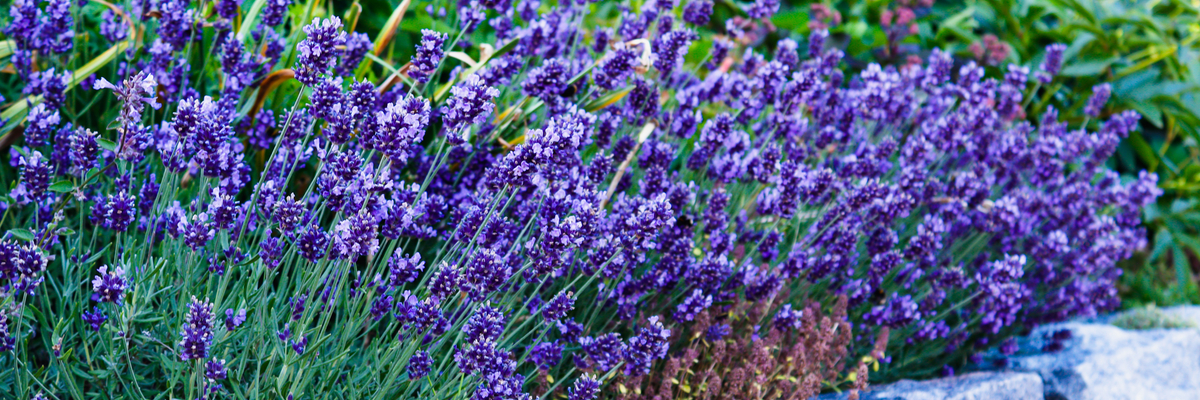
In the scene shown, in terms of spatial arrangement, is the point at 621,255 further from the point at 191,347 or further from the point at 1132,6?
the point at 1132,6

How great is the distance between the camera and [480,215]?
1696mm

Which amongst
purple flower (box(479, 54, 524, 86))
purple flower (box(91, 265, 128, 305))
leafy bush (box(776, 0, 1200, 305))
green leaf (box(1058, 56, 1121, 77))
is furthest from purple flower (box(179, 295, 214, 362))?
green leaf (box(1058, 56, 1121, 77))

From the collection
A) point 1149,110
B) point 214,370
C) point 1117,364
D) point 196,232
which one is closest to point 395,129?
point 196,232

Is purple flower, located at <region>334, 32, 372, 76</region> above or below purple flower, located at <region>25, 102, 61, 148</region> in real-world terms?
above

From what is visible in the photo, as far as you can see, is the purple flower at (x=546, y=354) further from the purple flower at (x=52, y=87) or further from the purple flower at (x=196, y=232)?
the purple flower at (x=52, y=87)

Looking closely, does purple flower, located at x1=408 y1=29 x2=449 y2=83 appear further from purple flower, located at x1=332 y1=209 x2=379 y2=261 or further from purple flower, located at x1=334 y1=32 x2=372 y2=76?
purple flower, located at x1=334 y1=32 x2=372 y2=76

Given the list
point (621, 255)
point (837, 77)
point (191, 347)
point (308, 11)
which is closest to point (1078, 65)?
point (837, 77)

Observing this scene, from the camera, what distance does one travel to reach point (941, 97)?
11.3 feet

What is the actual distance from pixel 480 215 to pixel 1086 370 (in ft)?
7.79

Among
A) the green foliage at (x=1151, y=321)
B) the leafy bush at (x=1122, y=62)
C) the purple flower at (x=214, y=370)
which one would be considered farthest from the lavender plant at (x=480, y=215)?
the leafy bush at (x=1122, y=62)

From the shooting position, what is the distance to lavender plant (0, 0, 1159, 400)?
152 cm

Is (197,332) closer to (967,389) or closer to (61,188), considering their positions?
(61,188)

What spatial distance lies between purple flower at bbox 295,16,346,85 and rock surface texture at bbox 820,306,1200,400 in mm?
1822

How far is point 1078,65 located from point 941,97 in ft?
5.46
